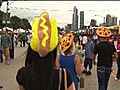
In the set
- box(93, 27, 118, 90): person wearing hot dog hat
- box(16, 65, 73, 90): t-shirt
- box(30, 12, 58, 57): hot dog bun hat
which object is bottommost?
box(93, 27, 118, 90): person wearing hot dog hat

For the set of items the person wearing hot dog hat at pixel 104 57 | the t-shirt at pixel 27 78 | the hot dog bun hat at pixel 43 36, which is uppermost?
the hot dog bun hat at pixel 43 36

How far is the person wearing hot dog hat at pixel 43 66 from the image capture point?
3.17 meters

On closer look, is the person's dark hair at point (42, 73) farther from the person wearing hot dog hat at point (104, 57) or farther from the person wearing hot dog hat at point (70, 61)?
the person wearing hot dog hat at point (104, 57)

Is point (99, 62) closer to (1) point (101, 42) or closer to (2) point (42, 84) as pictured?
(1) point (101, 42)

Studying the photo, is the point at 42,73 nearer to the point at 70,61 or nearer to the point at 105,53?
the point at 70,61

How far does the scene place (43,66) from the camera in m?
3.20

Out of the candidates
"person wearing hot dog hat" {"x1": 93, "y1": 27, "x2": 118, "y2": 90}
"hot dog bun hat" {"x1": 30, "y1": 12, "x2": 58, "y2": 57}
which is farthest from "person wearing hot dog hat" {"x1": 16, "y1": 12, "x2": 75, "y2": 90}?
"person wearing hot dog hat" {"x1": 93, "y1": 27, "x2": 118, "y2": 90}

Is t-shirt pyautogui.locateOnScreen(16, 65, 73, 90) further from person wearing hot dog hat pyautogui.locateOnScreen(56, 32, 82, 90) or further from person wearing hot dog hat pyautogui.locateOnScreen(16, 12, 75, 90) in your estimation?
person wearing hot dog hat pyautogui.locateOnScreen(56, 32, 82, 90)

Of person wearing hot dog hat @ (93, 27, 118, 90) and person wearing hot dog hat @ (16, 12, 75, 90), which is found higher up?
person wearing hot dog hat @ (16, 12, 75, 90)

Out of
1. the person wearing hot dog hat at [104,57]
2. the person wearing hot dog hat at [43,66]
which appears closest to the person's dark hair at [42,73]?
the person wearing hot dog hat at [43,66]

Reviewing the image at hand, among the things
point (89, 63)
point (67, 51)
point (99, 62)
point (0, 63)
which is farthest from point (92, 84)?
point (0, 63)

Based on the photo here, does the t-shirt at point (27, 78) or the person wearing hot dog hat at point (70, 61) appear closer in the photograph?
the t-shirt at point (27, 78)

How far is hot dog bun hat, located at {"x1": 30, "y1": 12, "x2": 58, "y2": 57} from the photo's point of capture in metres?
3.21

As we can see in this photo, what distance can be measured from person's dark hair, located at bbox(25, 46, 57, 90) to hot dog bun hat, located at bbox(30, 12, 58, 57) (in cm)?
6
